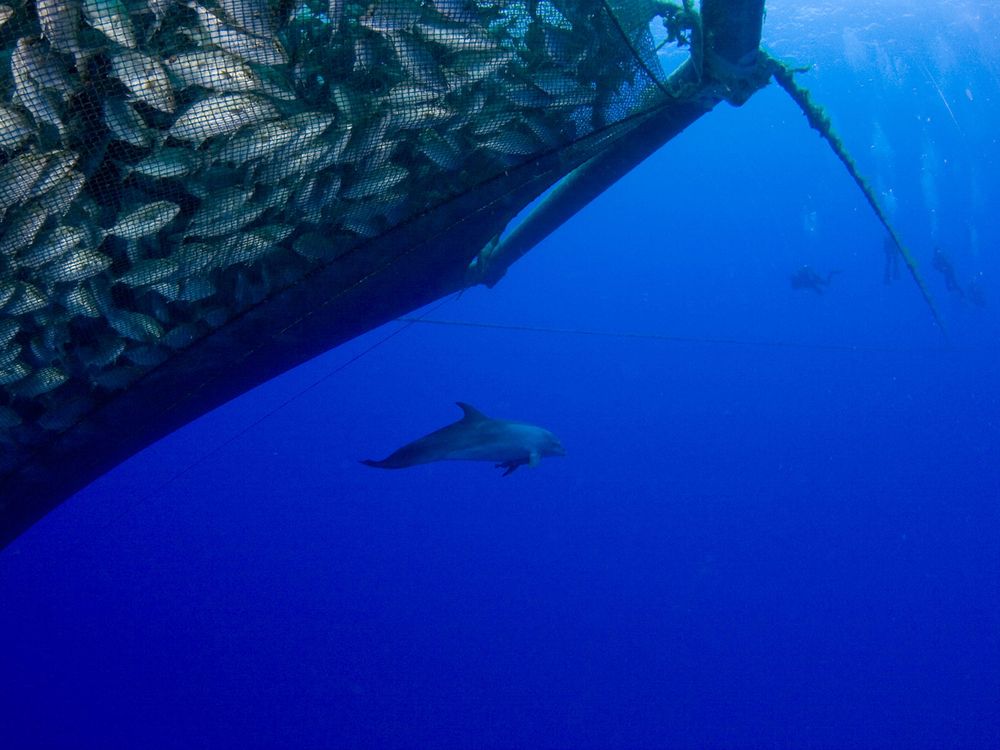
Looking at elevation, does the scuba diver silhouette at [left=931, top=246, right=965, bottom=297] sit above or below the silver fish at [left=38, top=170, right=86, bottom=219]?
above

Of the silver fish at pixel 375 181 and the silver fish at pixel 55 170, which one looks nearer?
the silver fish at pixel 55 170

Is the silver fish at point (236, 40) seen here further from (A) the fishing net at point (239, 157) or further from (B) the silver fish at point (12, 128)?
(B) the silver fish at point (12, 128)

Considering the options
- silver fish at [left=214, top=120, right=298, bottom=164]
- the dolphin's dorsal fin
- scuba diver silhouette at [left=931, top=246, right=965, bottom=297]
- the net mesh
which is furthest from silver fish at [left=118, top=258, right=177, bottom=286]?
scuba diver silhouette at [left=931, top=246, right=965, bottom=297]

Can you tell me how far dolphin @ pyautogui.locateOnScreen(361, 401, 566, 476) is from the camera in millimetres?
5145

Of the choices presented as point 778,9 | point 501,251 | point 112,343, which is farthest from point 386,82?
point 778,9

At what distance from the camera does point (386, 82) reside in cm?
202

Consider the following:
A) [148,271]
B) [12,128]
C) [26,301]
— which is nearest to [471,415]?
[148,271]

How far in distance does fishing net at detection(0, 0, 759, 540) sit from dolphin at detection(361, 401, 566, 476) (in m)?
2.35

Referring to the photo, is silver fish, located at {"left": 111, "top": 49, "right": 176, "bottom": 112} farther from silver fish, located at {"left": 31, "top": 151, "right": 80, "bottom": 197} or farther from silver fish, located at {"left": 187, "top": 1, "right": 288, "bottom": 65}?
silver fish, located at {"left": 31, "top": 151, "right": 80, "bottom": 197}

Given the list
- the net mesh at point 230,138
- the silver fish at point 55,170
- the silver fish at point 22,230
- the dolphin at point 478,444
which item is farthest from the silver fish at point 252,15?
the dolphin at point 478,444

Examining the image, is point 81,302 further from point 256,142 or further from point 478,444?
point 478,444

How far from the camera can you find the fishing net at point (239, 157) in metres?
1.75

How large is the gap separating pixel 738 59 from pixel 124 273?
2.49m

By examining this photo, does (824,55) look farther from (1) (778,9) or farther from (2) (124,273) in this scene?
(2) (124,273)
